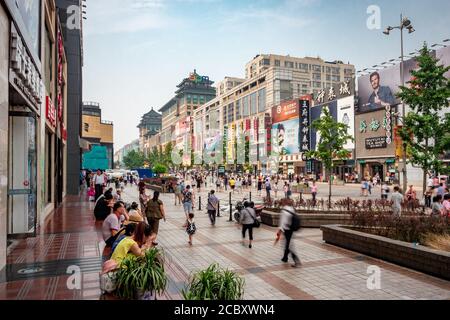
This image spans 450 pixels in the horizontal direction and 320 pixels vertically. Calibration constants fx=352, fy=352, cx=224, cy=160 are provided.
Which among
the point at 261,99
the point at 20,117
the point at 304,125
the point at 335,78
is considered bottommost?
the point at 20,117

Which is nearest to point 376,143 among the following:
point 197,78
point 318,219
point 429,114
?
point 429,114

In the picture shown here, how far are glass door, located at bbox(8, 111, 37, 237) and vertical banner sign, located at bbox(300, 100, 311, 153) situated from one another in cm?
6031

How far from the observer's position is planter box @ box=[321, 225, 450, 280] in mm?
7820

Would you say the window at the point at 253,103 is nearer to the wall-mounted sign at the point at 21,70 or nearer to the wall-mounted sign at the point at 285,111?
the wall-mounted sign at the point at 285,111

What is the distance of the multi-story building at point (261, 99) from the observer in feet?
285

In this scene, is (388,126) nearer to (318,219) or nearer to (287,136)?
(287,136)

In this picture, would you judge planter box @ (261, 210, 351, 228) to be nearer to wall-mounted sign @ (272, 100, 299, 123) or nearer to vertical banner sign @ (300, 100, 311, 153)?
vertical banner sign @ (300, 100, 311, 153)

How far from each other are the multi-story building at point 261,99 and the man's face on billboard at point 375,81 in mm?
20824

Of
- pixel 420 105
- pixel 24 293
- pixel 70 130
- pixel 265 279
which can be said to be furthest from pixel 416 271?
pixel 70 130

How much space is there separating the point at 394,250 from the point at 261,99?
9050cm

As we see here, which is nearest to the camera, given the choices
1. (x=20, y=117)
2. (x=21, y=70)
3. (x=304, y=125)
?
(x=21, y=70)

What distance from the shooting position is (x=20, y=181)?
11.9 metres

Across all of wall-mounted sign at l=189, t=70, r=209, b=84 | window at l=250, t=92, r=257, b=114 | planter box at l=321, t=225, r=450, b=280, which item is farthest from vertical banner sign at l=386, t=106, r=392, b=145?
wall-mounted sign at l=189, t=70, r=209, b=84
